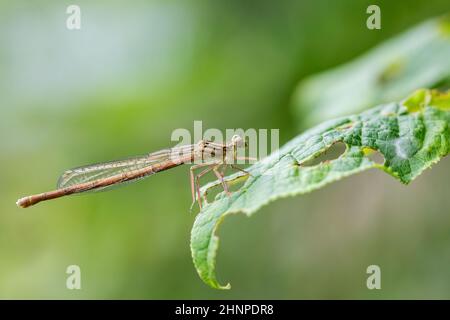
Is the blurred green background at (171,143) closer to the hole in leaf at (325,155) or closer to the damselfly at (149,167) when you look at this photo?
the hole in leaf at (325,155)

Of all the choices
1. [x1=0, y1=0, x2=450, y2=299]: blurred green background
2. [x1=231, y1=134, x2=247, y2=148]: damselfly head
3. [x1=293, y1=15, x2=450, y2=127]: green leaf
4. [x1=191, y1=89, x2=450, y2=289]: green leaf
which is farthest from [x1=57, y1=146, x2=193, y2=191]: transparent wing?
[x1=0, y1=0, x2=450, y2=299]: blurred green background

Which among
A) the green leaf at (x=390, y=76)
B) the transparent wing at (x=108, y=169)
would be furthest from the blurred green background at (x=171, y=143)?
the transparent wing at (x=108, y=169)

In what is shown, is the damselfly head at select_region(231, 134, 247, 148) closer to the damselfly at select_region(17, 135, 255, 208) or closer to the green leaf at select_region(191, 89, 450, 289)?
the damselfly at select_region(17, 135, 255, 208)

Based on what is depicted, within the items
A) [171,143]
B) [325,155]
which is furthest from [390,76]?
[171,143]

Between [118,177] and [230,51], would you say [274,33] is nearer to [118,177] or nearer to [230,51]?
[230,51]

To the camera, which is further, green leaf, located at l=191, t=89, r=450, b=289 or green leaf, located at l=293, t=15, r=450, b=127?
green leaf, located at l=293, t=15, r=450, b=127

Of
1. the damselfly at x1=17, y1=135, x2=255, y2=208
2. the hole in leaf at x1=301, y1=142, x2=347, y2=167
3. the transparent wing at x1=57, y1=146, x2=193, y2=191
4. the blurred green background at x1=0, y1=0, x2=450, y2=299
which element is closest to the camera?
the hole in leaf at x1=301, y1=142, x2=347, y2=167

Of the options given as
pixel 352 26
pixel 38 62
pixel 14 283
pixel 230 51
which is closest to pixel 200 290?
pixel 14 283
